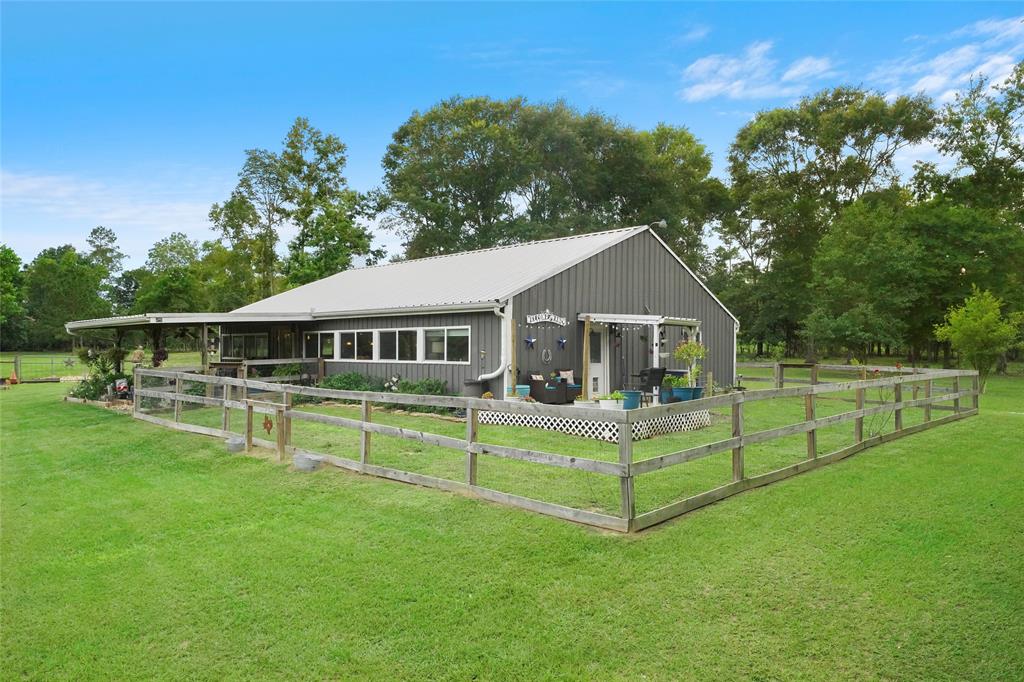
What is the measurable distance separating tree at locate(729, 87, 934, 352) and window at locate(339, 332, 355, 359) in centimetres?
2817

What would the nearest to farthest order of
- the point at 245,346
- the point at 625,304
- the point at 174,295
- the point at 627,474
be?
the point at 627,474, the point at 625,304, the point at 245,346, the point at 174,295

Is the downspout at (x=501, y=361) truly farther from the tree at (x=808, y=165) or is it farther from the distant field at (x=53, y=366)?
the tree at (x=808, y=165)

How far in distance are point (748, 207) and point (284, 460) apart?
39.1m

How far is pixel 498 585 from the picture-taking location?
4.10 meters

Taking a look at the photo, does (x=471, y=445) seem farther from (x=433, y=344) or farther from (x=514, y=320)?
(x=433, y=344)

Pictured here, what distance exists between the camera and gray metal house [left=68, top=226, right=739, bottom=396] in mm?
13719

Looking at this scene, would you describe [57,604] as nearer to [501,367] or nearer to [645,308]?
[501,367]

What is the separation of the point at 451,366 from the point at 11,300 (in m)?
40.6

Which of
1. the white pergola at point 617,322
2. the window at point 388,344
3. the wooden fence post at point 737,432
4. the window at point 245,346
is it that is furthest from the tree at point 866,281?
the window at point 245,346

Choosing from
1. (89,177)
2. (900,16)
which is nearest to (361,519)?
(900,16)

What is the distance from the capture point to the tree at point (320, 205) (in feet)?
120

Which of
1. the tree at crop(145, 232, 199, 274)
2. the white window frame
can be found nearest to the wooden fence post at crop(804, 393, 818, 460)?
the white window frame

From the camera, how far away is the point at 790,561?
442 centimetres

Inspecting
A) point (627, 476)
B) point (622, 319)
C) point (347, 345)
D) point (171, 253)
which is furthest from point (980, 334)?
point (171, 253)
